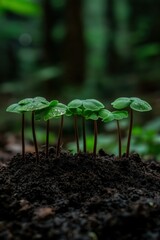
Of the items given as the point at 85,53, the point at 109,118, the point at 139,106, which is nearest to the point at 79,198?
the point at 109,118

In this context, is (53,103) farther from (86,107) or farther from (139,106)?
(139,106)

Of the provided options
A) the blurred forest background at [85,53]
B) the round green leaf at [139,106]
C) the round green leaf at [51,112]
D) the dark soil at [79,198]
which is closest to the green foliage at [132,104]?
the round green leaf at [139,106]

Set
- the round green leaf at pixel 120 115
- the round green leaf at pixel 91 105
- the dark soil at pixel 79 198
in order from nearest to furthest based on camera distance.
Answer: the dark soil at pixel 79 198 < the round green leaf at pixel 91 105 < the round green leaf at pixel 120 115

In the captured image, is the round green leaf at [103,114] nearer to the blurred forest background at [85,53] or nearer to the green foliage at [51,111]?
→ the green foliage at [51,111]

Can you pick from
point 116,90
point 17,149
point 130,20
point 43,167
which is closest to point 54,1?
point 130,20

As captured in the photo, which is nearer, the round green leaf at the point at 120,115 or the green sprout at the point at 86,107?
the green sprout at the point at 86,107

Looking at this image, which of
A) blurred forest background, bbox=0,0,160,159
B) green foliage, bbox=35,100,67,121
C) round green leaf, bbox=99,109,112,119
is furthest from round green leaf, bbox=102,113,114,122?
blurred forest background, bbox=0,0,160,159

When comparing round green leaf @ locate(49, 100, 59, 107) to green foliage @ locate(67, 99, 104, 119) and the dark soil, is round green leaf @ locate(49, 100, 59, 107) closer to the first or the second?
green foliage @ locate(67, 99, 104, 119)
